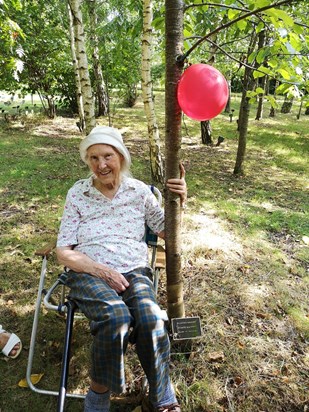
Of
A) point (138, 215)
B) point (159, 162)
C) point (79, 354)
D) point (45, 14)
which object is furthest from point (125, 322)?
point (45, 14)

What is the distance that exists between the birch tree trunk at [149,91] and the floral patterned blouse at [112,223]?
2901 millimetres

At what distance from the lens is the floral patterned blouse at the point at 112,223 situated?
200cm

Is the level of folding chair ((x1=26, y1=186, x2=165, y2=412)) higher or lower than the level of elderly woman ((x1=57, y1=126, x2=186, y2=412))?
lower

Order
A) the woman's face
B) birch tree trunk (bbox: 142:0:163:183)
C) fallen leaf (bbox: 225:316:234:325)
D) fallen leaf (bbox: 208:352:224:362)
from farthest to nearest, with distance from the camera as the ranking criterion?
birch tree trunk (bbox: 142:0:163:183), fallen leaf (bbox: 225:316:234:325), fallen leaf (bbox: 208:352:224:362), the woman's face

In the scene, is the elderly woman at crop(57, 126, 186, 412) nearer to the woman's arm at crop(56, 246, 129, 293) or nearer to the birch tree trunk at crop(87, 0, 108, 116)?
the woman's arm at crop(56, 246, 129, 293)

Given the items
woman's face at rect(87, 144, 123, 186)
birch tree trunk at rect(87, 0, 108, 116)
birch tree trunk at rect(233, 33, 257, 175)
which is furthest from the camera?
birch tree trunk at rect(87, 0, 108, 116)

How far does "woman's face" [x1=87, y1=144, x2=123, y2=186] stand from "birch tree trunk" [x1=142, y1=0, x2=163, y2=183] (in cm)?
295

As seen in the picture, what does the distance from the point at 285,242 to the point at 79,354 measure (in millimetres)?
2689

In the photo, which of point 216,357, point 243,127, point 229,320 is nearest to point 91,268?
point 216,357

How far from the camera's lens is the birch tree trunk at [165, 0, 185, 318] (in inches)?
61.1

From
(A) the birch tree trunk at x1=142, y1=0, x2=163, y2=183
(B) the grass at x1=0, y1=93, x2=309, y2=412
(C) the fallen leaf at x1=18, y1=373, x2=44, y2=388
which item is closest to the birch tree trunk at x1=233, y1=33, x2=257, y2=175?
(B) the grass at x1=0, y1=93, x2=309, y2=412

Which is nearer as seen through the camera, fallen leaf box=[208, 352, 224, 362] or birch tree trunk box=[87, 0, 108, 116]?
fallen leaf box=[208, 352, 224, 362]

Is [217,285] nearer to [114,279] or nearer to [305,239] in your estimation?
[114,279]

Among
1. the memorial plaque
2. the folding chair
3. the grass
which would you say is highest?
the folding chair
